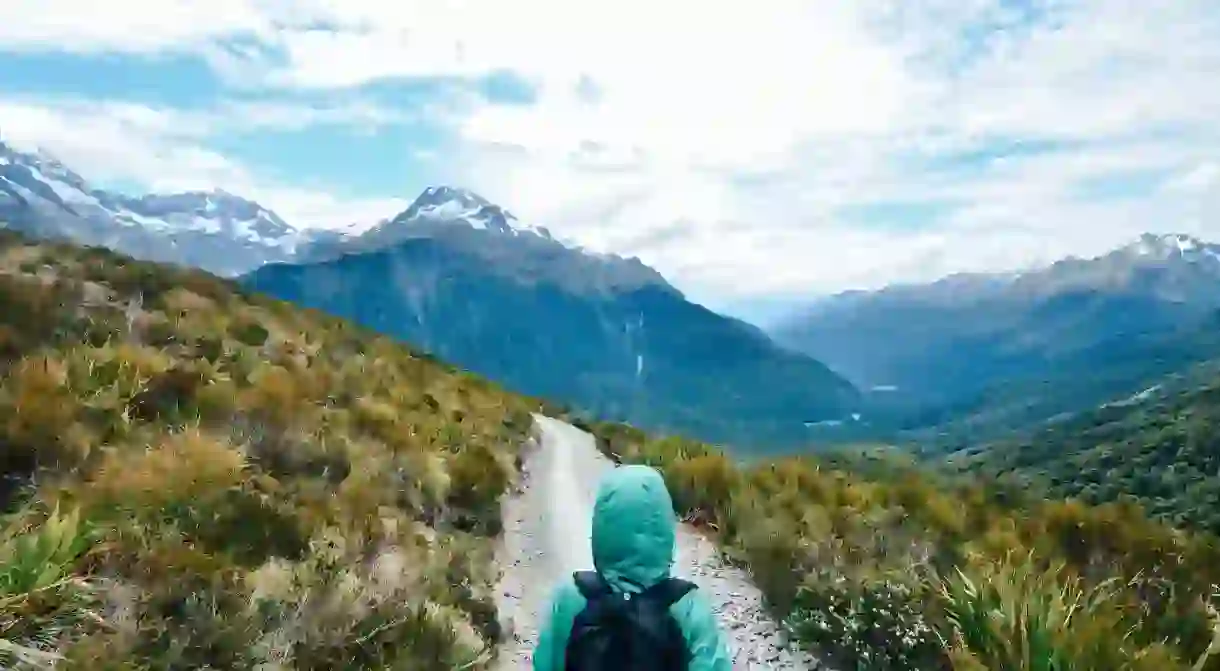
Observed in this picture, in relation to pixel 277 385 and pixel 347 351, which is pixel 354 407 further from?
pixel 347 351

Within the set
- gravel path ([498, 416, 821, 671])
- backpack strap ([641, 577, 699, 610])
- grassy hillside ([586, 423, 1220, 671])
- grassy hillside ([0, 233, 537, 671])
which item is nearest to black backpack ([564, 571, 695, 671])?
backpack strap ([641, 577, 699, 610])

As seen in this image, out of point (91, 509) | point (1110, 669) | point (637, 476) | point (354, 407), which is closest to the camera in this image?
point (637, 476)

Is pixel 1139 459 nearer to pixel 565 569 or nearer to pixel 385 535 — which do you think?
pixel 565 569

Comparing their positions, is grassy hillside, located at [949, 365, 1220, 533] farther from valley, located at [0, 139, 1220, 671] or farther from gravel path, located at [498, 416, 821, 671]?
gravel path, located at [498, 416, 821, 671]

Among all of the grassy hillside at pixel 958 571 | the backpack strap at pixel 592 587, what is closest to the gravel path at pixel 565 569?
the grassy hillside at pixel 958 571

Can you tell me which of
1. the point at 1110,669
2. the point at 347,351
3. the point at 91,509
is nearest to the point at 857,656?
the point at 1110,669

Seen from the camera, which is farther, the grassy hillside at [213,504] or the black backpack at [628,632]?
the grassy hillside at [213,504]

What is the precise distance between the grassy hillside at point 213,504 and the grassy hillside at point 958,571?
10.4 ft

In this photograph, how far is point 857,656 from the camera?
7.01m

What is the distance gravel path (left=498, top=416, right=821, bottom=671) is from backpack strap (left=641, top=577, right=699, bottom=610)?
14.8 feet

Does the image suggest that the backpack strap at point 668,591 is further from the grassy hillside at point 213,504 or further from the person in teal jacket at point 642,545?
the grassy hillside at point 213,504

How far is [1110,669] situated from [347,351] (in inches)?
627

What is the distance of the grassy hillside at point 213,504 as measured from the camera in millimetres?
5285

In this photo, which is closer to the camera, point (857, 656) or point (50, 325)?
point (857, 656)
